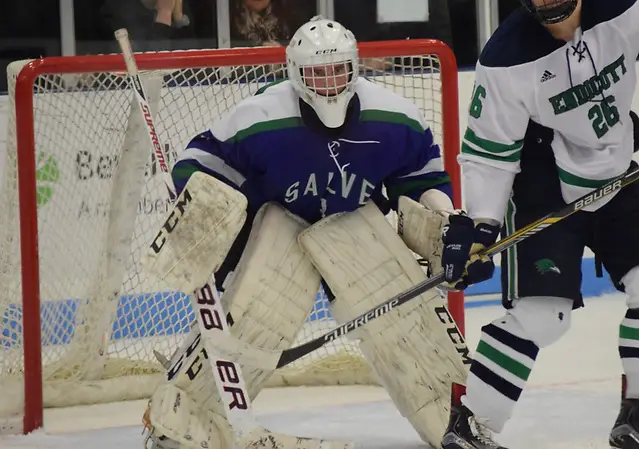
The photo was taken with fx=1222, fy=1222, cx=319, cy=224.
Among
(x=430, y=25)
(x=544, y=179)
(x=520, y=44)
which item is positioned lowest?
(x=544, y=179)

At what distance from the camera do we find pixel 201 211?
97.8 inches

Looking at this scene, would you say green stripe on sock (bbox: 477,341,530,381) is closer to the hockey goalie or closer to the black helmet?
the hockey goalie

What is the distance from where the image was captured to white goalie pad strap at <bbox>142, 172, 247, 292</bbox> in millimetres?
2480

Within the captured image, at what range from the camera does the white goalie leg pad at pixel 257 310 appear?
8.21ft

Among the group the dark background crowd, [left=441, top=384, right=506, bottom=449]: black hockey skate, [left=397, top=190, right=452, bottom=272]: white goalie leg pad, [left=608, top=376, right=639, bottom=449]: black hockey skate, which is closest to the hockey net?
[left=397, top=190, right=452, bottom=272]: white goalie leg pad

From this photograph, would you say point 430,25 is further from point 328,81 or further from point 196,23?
point 328,81

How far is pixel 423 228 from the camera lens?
267cm

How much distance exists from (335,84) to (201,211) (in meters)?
0.38

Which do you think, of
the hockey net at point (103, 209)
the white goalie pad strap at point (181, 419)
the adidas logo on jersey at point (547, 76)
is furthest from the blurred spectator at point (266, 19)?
the adidas logo on jersey at point (547, 76)

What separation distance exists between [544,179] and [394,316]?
0.48 meters

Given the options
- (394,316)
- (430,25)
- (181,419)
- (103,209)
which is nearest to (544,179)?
(394,316)

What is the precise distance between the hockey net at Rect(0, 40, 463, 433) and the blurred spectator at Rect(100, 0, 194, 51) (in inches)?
50.0

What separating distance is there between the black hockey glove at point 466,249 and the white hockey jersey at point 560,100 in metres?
0.03

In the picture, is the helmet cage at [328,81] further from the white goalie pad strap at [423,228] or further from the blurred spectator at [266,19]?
the blurred spectator at [266,19]
